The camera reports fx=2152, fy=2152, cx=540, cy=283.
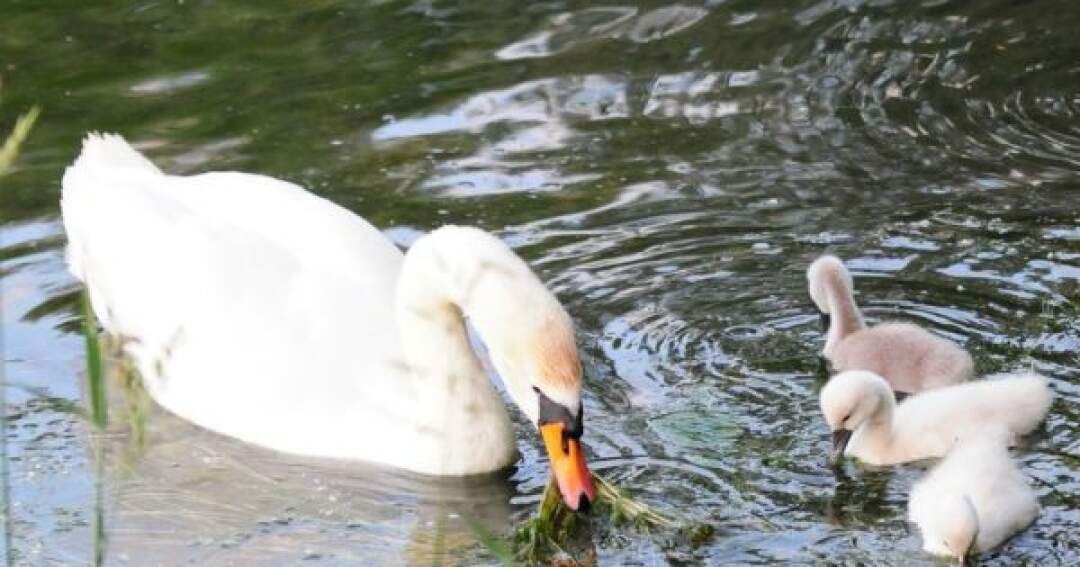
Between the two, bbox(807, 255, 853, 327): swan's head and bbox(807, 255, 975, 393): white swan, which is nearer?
bbox(807, 255, 975, 393): white swan

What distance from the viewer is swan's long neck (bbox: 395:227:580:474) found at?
19.9 feet

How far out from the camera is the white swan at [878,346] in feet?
22.6

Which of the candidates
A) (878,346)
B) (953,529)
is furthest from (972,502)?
(878,346)

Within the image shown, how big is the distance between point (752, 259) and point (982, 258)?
2.76 ft

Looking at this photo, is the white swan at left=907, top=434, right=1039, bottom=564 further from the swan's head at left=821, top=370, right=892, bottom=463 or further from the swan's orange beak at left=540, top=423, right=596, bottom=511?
the swan's orange beak at left=540, top=423, right=596, bottom=511

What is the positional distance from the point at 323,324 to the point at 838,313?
1713 mm

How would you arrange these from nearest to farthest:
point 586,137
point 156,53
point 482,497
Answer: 1. point 482,497
2. point 586,137
3. point 156,53

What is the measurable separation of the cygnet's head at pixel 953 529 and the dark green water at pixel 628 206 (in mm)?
118

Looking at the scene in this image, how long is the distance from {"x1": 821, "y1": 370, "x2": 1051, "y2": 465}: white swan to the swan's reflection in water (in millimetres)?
1056

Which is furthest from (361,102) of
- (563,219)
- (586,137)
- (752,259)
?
(752,259)

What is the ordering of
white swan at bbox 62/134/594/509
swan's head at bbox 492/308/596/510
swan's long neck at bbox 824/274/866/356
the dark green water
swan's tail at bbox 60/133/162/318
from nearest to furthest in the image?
swan's head at bbox 492/308/596/510
white swan at bbox 62/134/594/509
the dark green water
swan's long neck at bbox 824/274/866/356
swan's tail at bbox 60/133/162/318

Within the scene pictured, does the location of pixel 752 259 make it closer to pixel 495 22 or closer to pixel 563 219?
pixel 563 219

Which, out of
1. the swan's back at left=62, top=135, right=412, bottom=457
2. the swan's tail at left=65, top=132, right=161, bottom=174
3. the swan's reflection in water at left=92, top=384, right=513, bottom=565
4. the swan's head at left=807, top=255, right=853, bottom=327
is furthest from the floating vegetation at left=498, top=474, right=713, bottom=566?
the swan's tail at left=65, top=132, right=161, bottom=174

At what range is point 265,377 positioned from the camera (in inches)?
273
